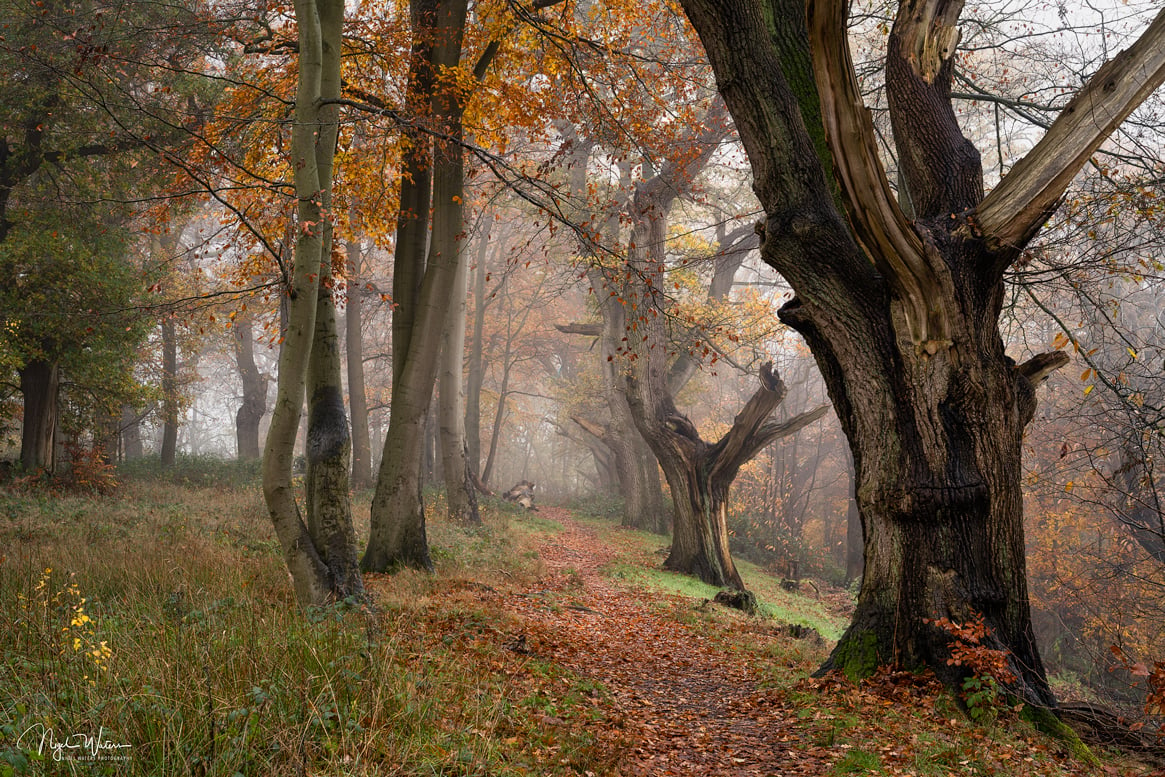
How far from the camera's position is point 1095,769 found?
4.00 metres

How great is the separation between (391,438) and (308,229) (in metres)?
3.61

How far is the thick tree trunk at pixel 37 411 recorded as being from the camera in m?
13.3

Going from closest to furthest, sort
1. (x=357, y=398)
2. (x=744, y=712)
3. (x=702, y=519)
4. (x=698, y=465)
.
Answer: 1. (x=744, y=712)
2. (x=698, y=465)
3. (x=702, y=519)
4. (x=357, y=398)

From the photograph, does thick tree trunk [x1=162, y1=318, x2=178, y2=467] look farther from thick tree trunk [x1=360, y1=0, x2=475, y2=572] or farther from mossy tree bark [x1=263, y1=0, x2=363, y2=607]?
mossy tree bark [x1=263, y1=0, x2=363, y2=607]

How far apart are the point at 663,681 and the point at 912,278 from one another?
385 centimetres

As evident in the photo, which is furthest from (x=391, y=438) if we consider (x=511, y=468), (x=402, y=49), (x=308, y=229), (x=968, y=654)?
(x=511, y=468)

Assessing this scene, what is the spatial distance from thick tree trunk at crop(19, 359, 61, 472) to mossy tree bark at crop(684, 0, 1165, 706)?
553 inches

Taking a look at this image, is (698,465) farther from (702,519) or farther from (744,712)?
(744,712)

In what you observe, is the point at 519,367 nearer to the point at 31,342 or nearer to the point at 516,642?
the point at 31,342

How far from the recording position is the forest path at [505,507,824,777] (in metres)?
4.09

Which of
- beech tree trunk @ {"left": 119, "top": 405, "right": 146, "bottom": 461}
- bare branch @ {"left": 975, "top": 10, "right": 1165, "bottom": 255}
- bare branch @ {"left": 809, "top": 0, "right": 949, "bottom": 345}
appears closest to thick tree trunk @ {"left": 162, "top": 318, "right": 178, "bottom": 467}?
beech tree trunk @ {"left": 119, "top": 405, "right": 146, "bottom": 461}

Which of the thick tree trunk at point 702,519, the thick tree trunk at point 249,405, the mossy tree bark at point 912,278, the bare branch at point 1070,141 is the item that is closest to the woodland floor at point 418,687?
the mossy tree bark at point 912,278

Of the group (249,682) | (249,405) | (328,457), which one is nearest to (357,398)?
(249,405)

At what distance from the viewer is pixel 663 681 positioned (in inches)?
234
